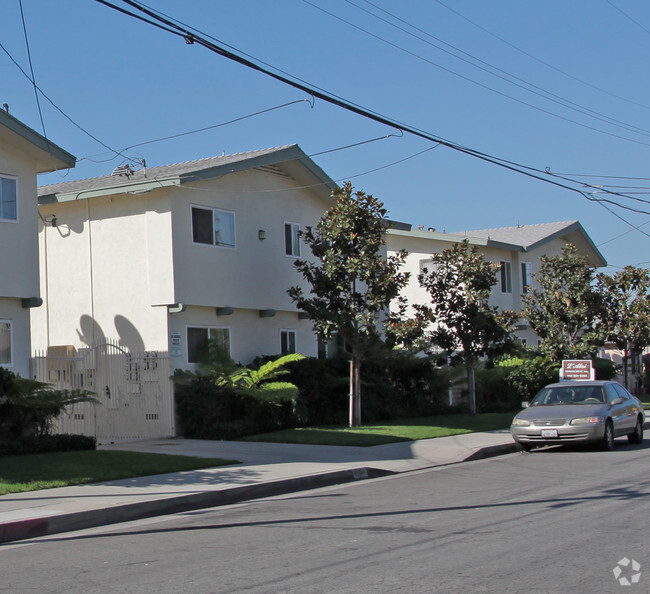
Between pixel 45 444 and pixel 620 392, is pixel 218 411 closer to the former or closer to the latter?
pixel 45 444

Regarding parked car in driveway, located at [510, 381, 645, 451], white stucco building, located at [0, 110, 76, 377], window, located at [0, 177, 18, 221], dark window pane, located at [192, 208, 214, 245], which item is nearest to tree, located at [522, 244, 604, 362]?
parked car in driveway, located at [510, 381, 645, 451]

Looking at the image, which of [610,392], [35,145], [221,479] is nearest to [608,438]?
[610,392]

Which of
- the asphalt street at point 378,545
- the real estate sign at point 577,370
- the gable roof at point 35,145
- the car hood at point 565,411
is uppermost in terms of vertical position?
the gable roof at point 35,145

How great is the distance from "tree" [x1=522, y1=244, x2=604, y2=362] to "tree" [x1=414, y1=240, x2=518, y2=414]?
4.49 metres

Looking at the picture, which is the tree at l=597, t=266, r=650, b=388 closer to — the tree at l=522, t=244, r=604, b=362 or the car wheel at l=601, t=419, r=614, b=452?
the tree at l=522, t=244, r=604, b=362

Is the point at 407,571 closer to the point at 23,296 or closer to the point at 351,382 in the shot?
the point at 23,296

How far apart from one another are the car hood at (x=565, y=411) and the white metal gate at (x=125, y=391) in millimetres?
7845

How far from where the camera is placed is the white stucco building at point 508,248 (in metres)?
34.7

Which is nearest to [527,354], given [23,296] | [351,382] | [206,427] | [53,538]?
[351,382]

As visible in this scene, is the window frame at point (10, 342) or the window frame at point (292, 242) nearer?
the window frame at point (10, 342)

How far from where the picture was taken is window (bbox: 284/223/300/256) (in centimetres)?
2423

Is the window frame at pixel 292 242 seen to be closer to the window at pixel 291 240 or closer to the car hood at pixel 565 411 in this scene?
the window at pixel 291 240

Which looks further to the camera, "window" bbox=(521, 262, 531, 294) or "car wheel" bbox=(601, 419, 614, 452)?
"window" bbox=(521, 262, 531, 294)

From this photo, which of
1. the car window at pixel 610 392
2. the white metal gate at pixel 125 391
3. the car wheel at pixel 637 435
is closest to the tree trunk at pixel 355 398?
the white metal gate at pixel 125 391
